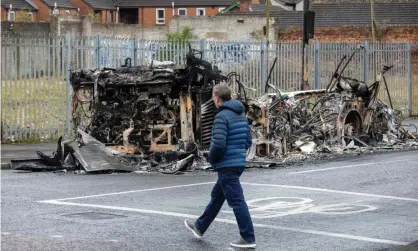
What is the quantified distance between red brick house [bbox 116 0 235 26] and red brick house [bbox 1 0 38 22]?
36.2 feet

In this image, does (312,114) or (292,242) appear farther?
(312,114)

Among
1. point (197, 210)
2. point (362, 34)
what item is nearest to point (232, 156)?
point (197, 210)

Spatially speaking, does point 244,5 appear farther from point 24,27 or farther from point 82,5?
point 24,27

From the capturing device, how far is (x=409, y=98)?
34.3 metres

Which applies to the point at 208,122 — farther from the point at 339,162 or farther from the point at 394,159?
the point at 394,159

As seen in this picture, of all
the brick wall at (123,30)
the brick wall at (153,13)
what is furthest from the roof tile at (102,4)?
the brick wall at (123,30)

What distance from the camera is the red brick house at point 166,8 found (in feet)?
277

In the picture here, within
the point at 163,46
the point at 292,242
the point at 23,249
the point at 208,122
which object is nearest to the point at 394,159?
the point at 208,122

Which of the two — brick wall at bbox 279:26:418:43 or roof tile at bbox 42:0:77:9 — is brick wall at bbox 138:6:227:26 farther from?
brick wall at bbox 279:26:418:43

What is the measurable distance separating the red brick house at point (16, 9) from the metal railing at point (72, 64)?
46077mm

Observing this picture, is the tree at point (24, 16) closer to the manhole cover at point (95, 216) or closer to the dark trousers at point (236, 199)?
the manhole cover at point (95, 216)

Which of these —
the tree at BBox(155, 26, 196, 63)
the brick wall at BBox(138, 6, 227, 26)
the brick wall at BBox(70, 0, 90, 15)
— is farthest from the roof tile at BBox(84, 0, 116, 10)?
the tree at BBox(155, 26, 196, 63)

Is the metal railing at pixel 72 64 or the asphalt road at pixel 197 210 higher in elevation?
the metal railing at pixel 72 64

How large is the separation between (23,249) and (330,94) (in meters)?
13.4
